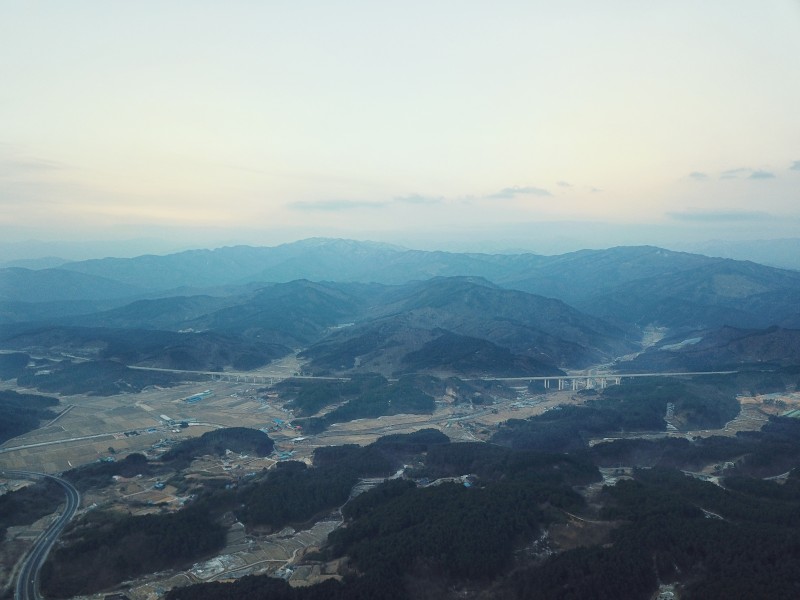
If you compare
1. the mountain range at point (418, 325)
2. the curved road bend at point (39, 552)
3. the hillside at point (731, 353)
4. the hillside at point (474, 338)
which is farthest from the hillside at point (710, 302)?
the curved road bend at point (39, 552)

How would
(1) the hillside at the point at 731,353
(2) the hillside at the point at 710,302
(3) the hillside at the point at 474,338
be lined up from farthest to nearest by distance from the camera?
(2) the hillside at the point at 710,302 < (3) the hillside at the point at 474,338 < (1) the hillside at the point at 731,353

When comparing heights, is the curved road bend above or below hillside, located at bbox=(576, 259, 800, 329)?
below

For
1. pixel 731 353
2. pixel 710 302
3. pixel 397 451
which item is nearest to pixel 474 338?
pixel 731 353

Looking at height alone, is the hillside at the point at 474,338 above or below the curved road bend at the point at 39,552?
above

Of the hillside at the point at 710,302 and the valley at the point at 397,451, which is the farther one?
the hillside at the point at 710,302

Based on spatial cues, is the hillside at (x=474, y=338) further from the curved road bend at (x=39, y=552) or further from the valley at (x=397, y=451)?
the curved road bend at (x=39, y=552)

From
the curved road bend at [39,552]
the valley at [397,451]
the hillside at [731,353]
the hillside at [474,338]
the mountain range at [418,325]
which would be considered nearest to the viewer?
the curved road bend at [39,552]

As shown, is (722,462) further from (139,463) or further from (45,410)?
(45,410)

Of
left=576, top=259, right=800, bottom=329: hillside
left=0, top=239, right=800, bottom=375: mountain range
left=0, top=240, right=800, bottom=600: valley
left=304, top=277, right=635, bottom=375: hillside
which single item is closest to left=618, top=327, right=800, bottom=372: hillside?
left=0, top=240, right=800, bottom=600: valley

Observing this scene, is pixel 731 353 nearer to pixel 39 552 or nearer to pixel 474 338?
pixel 474 338

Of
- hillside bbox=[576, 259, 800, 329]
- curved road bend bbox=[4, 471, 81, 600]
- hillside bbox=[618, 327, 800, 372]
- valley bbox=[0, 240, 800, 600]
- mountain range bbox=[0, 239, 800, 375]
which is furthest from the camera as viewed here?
hillside bbox=[576, 259, 800, 329]

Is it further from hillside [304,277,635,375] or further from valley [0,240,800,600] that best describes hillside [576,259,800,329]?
hillside [304,277,635,375]
